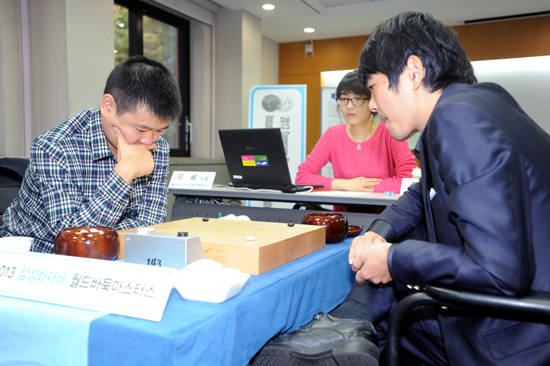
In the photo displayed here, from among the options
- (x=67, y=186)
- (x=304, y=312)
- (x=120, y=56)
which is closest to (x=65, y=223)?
(x=67, y=186)

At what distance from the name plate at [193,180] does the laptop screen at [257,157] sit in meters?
0.14

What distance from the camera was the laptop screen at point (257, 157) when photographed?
2225mm

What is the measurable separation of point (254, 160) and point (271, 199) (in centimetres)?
25

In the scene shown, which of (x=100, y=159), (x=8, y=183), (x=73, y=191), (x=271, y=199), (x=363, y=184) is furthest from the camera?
(x=363, y=184)

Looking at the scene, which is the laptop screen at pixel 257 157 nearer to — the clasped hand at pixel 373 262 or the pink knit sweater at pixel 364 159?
the pink knit sweater at pixel 364 159

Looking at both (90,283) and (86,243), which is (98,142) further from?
(90,283)

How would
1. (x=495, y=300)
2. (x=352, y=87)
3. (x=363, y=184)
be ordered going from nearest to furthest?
(x=495, y=300) < (x=363, y=184) < (x=352, y=87)

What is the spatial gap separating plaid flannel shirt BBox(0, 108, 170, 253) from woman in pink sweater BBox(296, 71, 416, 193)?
4.48 ft

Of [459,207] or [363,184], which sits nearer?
[459,207]

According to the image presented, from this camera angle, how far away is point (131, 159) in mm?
1229

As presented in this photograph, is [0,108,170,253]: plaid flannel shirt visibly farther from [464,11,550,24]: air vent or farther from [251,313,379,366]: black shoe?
[464,11,550,24]: air vent

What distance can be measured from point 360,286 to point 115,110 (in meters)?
0.86

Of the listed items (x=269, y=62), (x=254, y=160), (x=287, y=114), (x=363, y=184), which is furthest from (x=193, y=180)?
(x=269, y=62)

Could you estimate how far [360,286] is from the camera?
1.10 meters
